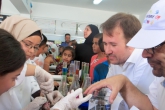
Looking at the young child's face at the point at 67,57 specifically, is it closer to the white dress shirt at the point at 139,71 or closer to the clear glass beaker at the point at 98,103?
the white dress shirt at the point at 139,71

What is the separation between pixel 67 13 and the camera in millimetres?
6445

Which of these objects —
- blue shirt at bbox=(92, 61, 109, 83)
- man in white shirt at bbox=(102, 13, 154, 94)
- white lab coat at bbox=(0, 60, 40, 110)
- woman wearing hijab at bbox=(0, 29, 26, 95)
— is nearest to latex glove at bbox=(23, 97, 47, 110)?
white lab coat at bbox=(0, 60, 40, 110)

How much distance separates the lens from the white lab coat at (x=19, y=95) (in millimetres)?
1074

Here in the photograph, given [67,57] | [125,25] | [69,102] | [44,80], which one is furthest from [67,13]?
[69,102]

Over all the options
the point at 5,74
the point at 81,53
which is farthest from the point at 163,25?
the point at 81,53

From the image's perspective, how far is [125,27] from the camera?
1.11m

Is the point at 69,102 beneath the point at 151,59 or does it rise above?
beneath

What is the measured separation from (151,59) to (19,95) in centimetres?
90

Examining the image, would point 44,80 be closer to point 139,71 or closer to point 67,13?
point 139,71

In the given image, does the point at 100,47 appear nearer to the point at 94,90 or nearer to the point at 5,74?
the point at 94,90

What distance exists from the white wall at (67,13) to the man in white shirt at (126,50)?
5.44 meters

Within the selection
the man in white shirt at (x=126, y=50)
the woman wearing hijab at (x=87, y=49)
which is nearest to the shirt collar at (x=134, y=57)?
the man in white shirt at (x=126, y=50)

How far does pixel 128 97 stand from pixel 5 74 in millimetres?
626

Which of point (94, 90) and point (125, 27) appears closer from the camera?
point (94, 90)
